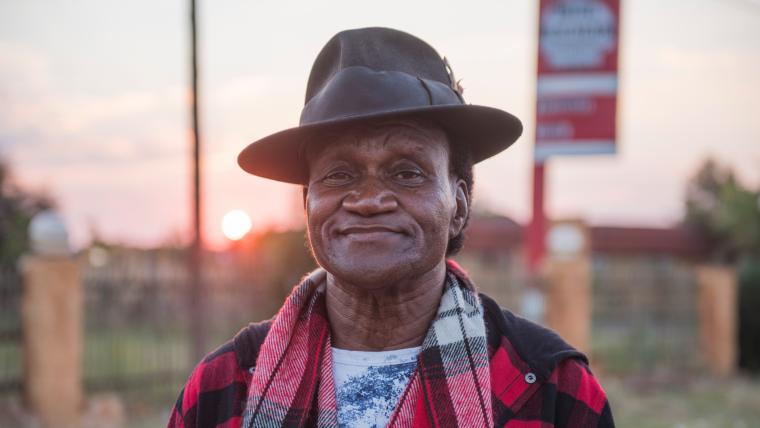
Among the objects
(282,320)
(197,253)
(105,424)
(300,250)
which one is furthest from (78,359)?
(282,320)

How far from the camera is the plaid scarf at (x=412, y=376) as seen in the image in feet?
6.42

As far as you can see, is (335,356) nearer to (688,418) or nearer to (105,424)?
Result: (105,424)

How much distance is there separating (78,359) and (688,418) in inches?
278

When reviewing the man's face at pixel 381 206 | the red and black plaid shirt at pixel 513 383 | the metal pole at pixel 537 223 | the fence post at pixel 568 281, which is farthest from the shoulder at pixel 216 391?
the fence post at pixel 568 281

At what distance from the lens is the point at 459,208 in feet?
7.43

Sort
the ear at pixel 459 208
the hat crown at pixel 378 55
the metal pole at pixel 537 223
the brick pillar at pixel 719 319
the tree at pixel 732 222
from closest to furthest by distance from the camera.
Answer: the hat crown at pixel 378 55
the ear at pixel 459 208
the metal pole at pixel 537 223
the brick pillar at pixel 719 319
the tree at pixel 732 222

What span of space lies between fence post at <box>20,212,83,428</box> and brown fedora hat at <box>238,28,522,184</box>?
6.52 meters

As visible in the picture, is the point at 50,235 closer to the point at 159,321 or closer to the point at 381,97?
the point at 159,321

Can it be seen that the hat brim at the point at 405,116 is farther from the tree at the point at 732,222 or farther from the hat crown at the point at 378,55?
the tree at the point at 732,222

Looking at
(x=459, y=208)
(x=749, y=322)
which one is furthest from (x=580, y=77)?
(x=749, y=322)

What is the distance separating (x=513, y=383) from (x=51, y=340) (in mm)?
7132

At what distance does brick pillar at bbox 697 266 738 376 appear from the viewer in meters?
12.2

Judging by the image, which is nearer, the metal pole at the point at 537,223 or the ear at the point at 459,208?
the ear at the point at 459,208

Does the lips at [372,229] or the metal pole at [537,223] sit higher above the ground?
the lips at [372,229]
